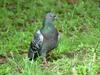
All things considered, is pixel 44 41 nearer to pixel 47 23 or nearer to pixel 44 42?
pixel 44 42

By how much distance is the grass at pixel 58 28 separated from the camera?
651 centimetres

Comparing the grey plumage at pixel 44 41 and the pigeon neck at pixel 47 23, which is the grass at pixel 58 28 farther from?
the pigeon neck at pixel 47 23

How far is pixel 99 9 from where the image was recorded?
10.6m

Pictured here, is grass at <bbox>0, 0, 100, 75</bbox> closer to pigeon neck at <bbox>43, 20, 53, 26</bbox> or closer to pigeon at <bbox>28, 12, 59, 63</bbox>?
pigeon at <bbox>28, 12, 59, 63</bbox>

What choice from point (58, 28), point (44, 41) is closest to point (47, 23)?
point (44, 41)

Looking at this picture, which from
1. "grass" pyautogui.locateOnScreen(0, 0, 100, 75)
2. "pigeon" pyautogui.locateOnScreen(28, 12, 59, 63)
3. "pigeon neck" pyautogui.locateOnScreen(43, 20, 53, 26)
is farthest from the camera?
"pigeon neck" pyautogui.locateOnScreen(43, 20, 53, 26)

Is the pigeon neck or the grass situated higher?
the pigeon neck

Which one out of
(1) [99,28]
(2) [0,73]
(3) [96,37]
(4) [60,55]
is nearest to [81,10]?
(1) [99,28]

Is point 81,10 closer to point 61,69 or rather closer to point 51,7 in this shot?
point 51,7

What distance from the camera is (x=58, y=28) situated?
945 cm

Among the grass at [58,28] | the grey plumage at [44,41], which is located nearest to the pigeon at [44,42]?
the grey plumage at [44,41]

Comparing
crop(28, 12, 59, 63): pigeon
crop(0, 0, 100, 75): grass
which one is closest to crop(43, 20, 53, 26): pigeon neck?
crop(28, 12, 59, 63): pigeon

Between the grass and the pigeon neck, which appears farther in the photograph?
the pigeon neck

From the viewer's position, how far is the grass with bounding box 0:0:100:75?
651 centimetres
